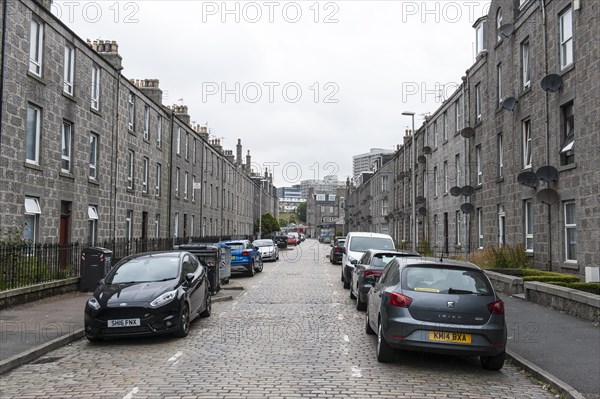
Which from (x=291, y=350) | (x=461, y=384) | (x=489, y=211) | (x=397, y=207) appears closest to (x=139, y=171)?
(x=489, y=211)

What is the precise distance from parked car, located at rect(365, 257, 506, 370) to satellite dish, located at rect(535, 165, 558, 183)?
33.2ft

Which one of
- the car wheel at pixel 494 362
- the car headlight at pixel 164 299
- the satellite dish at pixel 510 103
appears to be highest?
the satellite dish at pixel 510 103

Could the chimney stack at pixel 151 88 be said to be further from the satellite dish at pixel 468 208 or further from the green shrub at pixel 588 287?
the green shrub at pixel 588 287

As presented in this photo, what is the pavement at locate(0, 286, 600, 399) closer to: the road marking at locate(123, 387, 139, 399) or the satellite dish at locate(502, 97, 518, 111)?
the road marking at locate(123, 387, 139, 399)

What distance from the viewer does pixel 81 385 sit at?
6871mm

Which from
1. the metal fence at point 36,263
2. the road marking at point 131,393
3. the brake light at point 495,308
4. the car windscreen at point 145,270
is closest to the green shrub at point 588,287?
the brake light at point 495,308

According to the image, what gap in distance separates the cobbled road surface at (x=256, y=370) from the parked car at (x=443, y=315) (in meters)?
0.37

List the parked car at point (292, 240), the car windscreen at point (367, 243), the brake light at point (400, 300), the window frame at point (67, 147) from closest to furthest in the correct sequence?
the brake light at point (400, 300) < the car windscreen at point (367, 243) < the window frame at point (67, 147) < the parked car at point (292, 240)

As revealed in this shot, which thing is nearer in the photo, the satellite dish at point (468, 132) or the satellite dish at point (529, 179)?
the satellite dish at point (529, 179)

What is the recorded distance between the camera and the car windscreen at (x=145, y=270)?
10586 millimetres

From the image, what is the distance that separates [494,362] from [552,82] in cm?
1176

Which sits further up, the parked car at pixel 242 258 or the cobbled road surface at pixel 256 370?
the parked car at pixel 242 258

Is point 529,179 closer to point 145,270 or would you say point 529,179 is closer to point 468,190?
point 468,190

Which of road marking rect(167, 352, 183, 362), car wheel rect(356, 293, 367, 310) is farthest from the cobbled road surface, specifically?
car wheel rect(356, 293, 367, 310)
